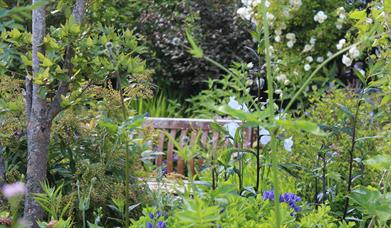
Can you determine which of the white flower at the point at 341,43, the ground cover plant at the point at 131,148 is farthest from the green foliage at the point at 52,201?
the white flower at the point at 341,43

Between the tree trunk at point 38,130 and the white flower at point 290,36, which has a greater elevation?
the white flower at point 290,36

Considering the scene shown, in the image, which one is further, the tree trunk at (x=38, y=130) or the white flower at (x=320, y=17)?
the white flower at (x=320, y=17)

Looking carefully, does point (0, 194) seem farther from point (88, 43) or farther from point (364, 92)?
point (364, 92)

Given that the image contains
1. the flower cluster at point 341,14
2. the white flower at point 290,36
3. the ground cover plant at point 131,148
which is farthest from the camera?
the white flower at point 290,36

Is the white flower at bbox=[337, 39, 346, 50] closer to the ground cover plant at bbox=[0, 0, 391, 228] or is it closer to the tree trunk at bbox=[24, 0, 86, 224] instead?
the ground cover plant at bbox=[0, 0, 391, 228]

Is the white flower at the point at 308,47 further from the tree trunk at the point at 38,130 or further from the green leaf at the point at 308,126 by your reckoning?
the green leaf at the point at 308,126

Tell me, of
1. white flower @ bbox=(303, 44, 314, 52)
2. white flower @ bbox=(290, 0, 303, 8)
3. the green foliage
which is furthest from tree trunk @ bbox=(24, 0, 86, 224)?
white flower @ bbox=(303, 44, 314, 52)

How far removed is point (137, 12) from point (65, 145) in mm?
5235

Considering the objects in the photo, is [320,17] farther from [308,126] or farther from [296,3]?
[308,126]

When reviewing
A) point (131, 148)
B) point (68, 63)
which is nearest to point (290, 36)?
point (131, 148)

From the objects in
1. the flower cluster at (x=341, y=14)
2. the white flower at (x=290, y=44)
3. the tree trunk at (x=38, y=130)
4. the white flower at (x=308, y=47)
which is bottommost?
the tree trunk at (x=38, y=130)

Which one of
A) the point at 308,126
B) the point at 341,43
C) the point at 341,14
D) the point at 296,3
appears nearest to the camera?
the point at 308,126

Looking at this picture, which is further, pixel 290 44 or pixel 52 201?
pixel 290 44

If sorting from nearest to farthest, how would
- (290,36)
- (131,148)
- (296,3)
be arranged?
(131,148), (296,3), (290,36)
